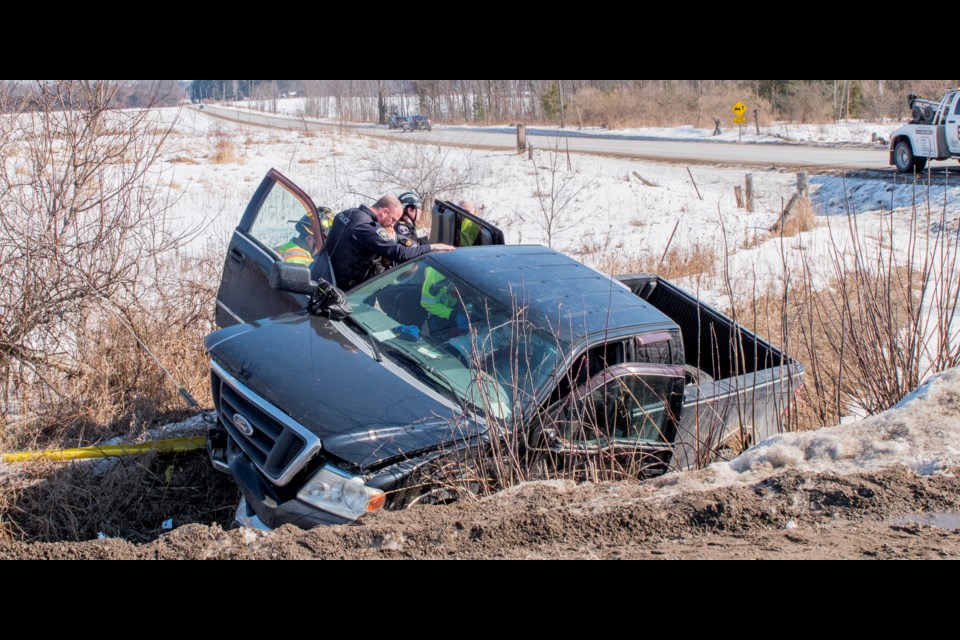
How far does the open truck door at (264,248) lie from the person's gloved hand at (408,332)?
1.05 meters

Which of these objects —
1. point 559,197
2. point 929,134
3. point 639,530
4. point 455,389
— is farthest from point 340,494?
point 929,134

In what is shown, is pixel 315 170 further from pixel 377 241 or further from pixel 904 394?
pixel 904 394

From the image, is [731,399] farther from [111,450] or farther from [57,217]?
[57,217]

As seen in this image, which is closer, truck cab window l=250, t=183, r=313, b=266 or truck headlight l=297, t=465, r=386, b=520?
truck headlight l=297, t=465, r=386, b=520

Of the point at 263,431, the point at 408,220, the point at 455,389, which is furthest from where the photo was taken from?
the point at 408,220

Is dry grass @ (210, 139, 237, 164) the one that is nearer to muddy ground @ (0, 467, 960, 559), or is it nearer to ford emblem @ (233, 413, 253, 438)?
ford emblem @ (233, 413, 253, 438)

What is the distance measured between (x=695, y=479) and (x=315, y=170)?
18870 mm

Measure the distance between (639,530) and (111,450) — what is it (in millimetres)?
3346

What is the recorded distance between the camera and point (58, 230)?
5992mm

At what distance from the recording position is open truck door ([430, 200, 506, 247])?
19.4ft

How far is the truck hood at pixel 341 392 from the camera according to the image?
11.1ft

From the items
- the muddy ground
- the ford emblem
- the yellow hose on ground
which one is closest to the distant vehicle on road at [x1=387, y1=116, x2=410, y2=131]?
the yellow hose on ground

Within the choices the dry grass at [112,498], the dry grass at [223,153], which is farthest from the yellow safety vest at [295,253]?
the dry grass at [223,153]
